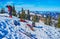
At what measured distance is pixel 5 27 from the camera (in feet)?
55.2

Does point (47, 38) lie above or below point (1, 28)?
below

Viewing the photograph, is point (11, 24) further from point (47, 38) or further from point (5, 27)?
point (47, 38)

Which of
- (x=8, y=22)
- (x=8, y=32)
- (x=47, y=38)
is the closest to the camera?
(x=8, y=32)

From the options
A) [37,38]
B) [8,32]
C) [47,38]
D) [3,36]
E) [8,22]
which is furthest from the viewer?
[47,38]

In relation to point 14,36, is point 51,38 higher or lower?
lower

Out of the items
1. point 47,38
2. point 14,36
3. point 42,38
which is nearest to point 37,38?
point 42,38

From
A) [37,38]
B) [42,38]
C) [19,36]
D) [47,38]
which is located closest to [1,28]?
[19,36]

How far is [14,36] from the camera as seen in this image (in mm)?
16688

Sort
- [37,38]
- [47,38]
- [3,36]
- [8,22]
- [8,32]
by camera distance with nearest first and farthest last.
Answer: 1. [3,36]
2. [8,32]
3. [8,22]
4. [37,38]
5. [47,38]

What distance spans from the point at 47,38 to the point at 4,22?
25.2 feet

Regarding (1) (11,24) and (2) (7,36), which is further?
(1) (11,24)

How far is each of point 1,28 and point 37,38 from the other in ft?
18.8

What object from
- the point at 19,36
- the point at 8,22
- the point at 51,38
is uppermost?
the point at 8,22

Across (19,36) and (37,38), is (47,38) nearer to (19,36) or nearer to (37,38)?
(37,38)
